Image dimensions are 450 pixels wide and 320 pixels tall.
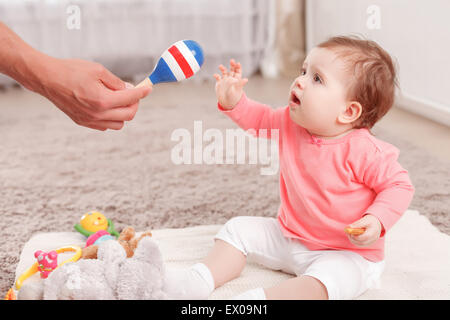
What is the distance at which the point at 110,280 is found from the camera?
78 centimetres

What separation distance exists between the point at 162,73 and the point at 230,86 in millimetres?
118

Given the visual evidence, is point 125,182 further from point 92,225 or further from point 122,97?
point 122,97

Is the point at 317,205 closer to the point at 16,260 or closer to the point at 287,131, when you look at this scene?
the point at 287,131

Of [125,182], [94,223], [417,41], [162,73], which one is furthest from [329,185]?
[417,41]

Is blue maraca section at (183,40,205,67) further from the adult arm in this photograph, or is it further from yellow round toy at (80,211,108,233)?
yellow round toy at (80,211,108,233)

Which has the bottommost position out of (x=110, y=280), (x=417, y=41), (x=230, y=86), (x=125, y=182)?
(x=125, y=182)

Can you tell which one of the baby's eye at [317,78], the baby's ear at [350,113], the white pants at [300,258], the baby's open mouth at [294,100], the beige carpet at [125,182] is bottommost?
the beige carpet at [125,182]

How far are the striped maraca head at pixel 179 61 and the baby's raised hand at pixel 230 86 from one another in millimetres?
45

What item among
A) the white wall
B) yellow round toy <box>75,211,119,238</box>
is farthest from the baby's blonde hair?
the white wall

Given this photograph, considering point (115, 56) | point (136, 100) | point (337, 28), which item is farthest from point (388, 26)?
point (136, 100)

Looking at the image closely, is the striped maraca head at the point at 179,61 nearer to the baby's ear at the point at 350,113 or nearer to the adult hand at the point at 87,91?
the adult hand at the point at 87,91

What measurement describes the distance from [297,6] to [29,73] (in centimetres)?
218

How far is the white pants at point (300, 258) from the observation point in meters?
0.85

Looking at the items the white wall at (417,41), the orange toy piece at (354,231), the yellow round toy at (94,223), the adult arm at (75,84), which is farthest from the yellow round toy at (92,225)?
the white wall at (417,41)
